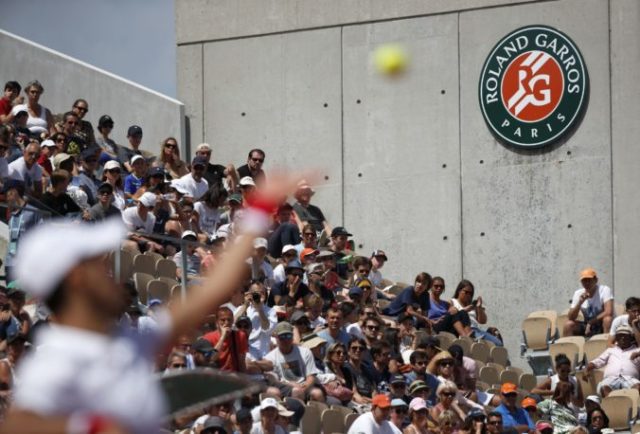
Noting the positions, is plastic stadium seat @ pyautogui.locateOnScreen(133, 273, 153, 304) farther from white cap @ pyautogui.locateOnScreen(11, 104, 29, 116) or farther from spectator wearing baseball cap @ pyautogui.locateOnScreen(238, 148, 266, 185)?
spectator wearing baseball cap @ pyautogui.locateOnScreen(238, 148, 266, 185)

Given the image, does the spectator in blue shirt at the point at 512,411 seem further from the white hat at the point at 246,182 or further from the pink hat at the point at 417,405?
the white hat at the point at 246,182

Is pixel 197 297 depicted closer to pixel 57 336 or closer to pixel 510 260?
pixel 57 336

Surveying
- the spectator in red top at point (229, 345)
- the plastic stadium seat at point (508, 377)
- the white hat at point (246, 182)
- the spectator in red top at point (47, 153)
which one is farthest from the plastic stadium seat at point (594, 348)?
the spectator in red top at point (47, 153)

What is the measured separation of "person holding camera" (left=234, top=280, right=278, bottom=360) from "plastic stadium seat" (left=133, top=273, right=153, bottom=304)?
109 centimetres

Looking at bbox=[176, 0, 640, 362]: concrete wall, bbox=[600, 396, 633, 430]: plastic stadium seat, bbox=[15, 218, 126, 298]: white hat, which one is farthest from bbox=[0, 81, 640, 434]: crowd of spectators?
bbox=[15, 218, 126, 298]: white hat

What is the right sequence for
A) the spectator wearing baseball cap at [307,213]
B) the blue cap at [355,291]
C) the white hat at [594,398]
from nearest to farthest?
1. the white hat at [594,398]
2. the blue cap at [355,291]
3. the spectator wearing baseball cap at [307,213]

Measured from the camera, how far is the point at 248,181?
1673 centimetres

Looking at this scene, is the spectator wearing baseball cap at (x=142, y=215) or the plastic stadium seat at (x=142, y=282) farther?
the spectator wearing baseball cap at (x=142, y=215)

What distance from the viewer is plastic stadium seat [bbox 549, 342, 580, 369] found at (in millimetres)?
16969

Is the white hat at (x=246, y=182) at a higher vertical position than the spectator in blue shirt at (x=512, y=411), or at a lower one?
higher

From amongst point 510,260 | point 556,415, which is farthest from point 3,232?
point 510,260

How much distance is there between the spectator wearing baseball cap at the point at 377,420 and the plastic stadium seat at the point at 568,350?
5.12 metres

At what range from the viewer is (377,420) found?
1220 centimetres

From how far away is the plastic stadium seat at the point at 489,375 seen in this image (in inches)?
642
